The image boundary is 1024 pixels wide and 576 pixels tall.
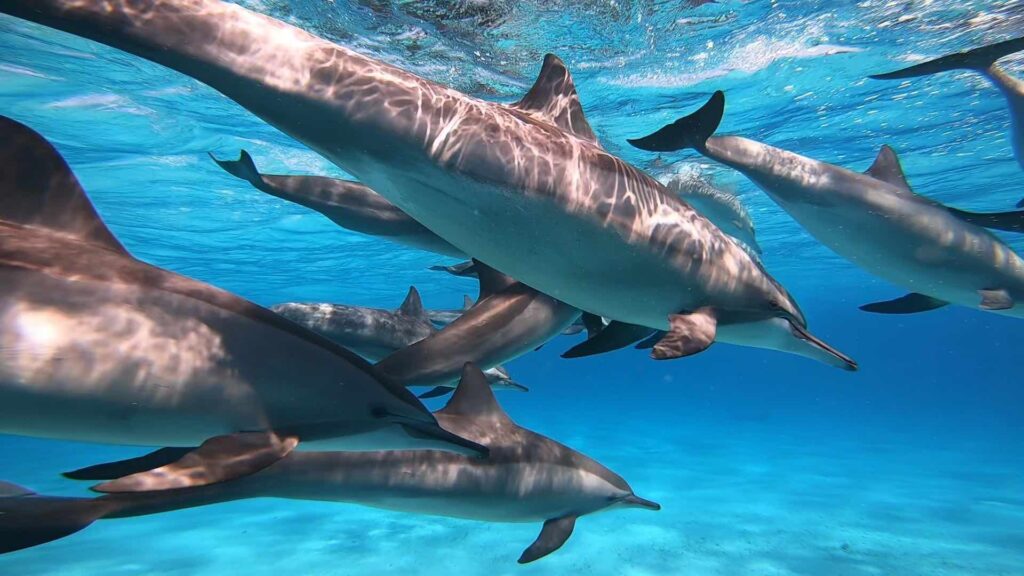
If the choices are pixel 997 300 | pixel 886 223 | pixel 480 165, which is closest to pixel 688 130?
pixel 480 165

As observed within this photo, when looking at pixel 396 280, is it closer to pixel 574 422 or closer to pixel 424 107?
pixel 574 422

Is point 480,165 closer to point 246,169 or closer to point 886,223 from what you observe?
point 246,169

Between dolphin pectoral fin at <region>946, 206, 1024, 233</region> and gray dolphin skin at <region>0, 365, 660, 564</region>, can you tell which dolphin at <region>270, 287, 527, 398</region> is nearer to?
gray dolphin skin at <region>0, 365, 660, 564</region>

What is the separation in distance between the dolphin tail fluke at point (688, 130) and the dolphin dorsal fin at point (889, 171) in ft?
9.29

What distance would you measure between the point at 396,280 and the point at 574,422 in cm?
1694

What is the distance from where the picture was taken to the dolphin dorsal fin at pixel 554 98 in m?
4.64

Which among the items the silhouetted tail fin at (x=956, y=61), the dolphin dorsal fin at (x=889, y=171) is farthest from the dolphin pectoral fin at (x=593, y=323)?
the dolphin dorsal fin at (x=889, y=171)

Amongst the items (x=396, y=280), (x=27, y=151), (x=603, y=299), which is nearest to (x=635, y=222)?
(x=603, y=299)

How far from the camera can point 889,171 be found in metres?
6.33

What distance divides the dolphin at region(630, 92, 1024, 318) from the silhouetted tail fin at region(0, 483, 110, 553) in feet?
18.0

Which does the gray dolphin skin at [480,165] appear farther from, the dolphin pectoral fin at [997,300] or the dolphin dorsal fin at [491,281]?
the dolphin pectoral fin at [997,300]

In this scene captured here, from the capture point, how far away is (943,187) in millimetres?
20484

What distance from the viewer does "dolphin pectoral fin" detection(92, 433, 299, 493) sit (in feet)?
7.90

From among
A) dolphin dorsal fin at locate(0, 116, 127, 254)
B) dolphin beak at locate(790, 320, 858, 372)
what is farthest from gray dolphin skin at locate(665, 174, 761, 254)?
dolphin dorsal fin at locate(0, 116, 127, 254)
